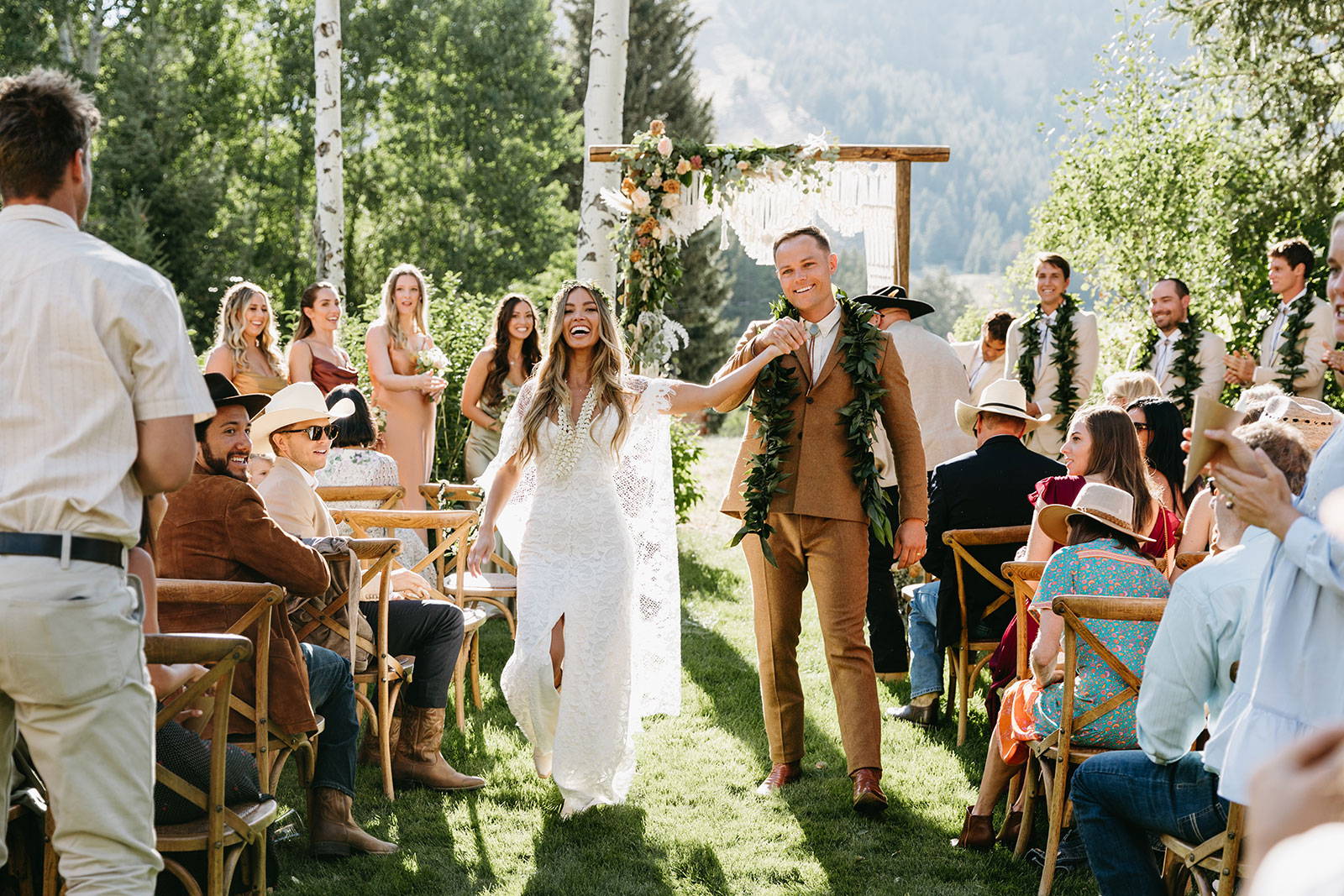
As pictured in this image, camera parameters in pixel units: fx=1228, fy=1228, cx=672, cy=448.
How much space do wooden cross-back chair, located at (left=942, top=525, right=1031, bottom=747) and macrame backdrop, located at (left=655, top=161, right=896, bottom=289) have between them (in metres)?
3.14

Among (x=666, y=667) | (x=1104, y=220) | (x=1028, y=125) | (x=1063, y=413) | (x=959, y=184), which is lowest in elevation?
(x=666, y=667)

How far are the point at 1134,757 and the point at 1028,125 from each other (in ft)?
692

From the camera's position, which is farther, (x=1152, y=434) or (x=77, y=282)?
(x=1152, y=434)

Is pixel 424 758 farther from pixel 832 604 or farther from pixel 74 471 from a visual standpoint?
pixel 74 471

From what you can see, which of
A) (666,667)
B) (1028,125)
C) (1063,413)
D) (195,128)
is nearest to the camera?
(666,667)

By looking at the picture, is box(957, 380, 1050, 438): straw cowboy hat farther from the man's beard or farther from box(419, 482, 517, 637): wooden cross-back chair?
the man's beard

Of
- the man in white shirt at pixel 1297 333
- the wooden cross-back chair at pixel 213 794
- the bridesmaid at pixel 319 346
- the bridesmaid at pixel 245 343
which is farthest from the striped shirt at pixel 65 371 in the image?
the man in white shirt at pixel 1297 333

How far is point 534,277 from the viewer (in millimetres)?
35156

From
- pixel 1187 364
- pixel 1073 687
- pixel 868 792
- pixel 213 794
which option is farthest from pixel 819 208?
pixel 213 794

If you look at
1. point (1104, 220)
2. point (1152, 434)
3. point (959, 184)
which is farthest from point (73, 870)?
point (959, 184)

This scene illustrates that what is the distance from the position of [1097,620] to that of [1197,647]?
3.36 feet

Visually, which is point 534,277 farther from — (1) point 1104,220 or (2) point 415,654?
(2) point 415,654

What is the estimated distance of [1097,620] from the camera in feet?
12.9

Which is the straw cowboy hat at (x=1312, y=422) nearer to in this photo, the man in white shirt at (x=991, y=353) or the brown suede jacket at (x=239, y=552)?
the brown suede jacket at (x=239, y=552)
